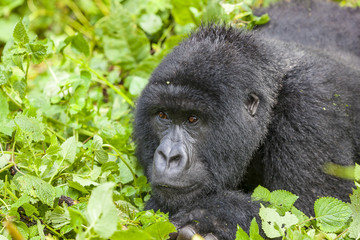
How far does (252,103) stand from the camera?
3.64 m

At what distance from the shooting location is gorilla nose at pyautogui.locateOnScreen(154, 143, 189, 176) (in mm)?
3328

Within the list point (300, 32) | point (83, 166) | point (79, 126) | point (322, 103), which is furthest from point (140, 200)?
point (300, 32)

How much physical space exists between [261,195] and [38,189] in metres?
1.56

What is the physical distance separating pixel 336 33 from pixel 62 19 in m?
4.76

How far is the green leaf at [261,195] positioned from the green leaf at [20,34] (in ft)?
7.15

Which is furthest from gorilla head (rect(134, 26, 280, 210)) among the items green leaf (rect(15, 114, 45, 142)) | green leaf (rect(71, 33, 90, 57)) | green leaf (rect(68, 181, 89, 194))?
green leaf (rect(71, 33, 90, 57))

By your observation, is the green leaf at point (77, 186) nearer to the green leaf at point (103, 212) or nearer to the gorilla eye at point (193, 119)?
the gorilla eye at point (193, 119)

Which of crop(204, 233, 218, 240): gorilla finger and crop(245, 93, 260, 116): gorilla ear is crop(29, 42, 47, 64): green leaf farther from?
crop(204, 233, 218, 240): gorilla finger

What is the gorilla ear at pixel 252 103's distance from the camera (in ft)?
11.8

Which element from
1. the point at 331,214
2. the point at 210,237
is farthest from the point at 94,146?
the point at 331,214

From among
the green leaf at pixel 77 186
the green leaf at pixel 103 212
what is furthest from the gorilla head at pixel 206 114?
the green leaf at pixel 103 212

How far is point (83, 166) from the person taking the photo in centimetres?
376

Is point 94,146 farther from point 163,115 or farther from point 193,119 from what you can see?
point 193,119

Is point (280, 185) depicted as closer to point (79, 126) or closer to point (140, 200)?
point (140, 200)
